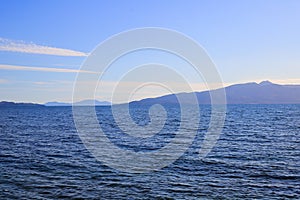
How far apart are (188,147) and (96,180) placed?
60.6ft

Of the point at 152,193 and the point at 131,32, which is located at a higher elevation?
the point at 131,32

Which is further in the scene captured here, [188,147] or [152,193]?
[188,147]

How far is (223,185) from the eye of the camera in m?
24.4

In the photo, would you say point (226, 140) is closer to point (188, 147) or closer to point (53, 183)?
point (188, 147)

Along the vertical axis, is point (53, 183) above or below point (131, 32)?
below

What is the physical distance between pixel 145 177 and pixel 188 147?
16.2 meters

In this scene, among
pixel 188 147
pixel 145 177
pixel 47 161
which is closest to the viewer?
pixel 145 177

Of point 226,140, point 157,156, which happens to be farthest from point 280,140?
point 157,156

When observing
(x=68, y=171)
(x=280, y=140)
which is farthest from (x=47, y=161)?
(x=280, y=140)

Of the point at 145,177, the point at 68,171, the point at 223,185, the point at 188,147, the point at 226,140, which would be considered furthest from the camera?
the point at 226,140

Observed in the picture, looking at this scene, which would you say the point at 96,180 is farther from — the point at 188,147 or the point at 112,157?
the point at 188,147

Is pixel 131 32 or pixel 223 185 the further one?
pixel 223 185

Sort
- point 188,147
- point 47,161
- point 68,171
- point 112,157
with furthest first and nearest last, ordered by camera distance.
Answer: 1. point 188,147
2. point 112,157
3. point 47,161
4. point 68,171

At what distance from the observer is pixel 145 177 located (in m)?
26.7
